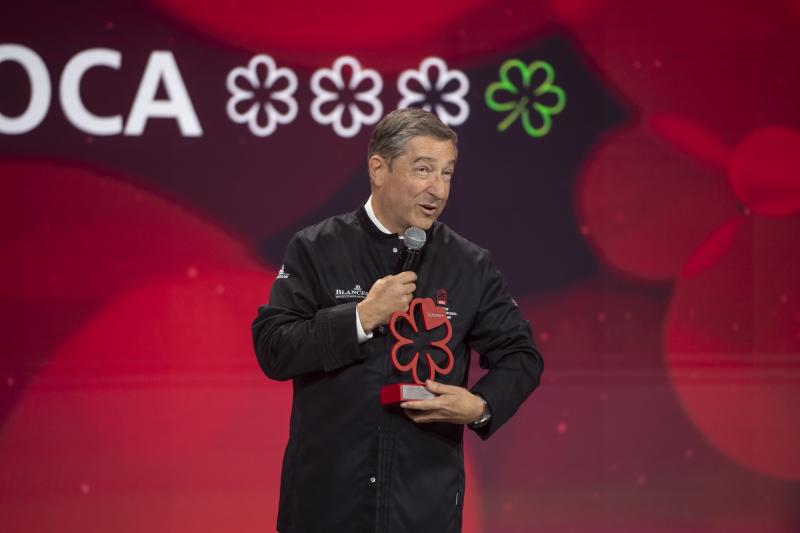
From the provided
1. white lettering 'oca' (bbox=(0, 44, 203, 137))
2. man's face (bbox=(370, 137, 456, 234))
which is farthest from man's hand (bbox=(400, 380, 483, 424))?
white lettering 'oca' (bbox=(0, 44, 203, 137))

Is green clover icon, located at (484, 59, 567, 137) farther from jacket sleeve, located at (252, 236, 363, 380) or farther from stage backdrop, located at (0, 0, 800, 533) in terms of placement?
jacket sleeve, located at (252, 236, 363, 380)

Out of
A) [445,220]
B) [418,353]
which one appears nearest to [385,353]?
[418,353]

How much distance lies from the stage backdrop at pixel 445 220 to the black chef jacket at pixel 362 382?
1.44 meters

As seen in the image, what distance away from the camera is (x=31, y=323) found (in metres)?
3.26

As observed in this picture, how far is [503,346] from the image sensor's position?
200 cm

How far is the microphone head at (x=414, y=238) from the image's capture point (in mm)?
1859

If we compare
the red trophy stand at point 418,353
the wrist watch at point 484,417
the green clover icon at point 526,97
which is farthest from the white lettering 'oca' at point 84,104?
the wrist watch at point 484,417

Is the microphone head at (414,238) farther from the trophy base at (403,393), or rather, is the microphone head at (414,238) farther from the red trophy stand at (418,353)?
the trophy base at (403,393)

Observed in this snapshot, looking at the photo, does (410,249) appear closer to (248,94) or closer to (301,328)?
(301,328)

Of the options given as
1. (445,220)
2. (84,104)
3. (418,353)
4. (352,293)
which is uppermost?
(84,104)

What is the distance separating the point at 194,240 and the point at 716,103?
195cm

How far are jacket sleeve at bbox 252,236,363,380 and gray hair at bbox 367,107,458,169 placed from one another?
10.3 inches

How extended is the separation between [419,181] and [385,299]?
29cm

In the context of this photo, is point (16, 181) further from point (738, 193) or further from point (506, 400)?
point (738, 193)
